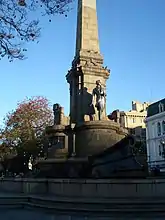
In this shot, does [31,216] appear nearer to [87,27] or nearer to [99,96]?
[99,96]

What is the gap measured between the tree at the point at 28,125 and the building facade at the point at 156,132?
1003 inches

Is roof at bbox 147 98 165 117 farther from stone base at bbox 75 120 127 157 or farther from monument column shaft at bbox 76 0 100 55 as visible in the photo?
stone base at bbox 75 120 127 157

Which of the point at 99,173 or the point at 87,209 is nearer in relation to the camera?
the point at 87,209

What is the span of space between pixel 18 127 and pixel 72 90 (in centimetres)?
1935

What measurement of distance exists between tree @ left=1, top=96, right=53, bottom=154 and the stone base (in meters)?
17.9

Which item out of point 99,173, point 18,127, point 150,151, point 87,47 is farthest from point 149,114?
point 99,173

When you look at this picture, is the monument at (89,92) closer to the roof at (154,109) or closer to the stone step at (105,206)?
the stone step at (105,206)

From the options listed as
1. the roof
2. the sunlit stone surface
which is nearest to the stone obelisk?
the sunlit stone surface

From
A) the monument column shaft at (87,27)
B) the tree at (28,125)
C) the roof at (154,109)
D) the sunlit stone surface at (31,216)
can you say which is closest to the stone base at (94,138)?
the sunlit stone surface at (31,216)

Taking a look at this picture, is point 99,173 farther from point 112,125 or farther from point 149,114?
point 149,114

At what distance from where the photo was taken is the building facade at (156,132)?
5253 centimetres

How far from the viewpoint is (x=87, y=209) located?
762 centimetres

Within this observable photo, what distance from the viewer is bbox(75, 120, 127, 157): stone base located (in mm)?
13125

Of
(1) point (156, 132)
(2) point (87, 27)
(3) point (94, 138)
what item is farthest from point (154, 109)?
(3) point (94, 138)
